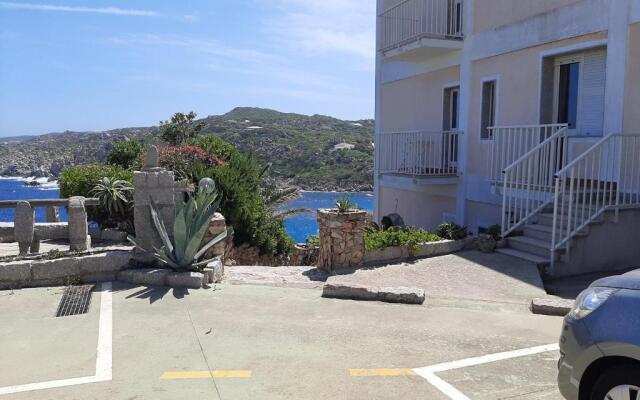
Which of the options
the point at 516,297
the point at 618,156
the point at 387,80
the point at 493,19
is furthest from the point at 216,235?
Result: the point at 387,80

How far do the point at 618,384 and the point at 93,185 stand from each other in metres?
11.7

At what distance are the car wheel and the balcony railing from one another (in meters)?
10.4

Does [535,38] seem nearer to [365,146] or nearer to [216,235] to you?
[216,235]

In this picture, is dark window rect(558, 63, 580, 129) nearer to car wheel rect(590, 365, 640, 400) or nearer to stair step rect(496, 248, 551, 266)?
stair step rect(496, 248, 551, 266)

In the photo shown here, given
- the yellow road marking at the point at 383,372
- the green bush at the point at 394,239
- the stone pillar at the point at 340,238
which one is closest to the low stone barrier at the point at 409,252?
the green bush at the point at 394,239

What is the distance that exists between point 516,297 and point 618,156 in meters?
3.47

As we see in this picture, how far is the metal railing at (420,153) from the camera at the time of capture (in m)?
12.9

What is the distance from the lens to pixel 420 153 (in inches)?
508

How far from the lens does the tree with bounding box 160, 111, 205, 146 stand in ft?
73.0

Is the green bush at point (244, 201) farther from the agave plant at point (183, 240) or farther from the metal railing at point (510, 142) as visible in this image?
the metal railing at point (510, 142)

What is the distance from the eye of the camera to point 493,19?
11695 mm

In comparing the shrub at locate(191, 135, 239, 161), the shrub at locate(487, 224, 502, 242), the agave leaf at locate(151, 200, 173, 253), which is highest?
the shrub at locate(191, 135, 239, 161)

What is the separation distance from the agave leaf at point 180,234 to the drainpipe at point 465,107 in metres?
7.65

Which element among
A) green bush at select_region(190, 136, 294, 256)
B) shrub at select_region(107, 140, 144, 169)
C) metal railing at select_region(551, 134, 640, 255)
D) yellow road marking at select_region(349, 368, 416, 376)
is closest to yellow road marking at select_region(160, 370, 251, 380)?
yellow road marking at select_region(349, 368, 416, 376)
